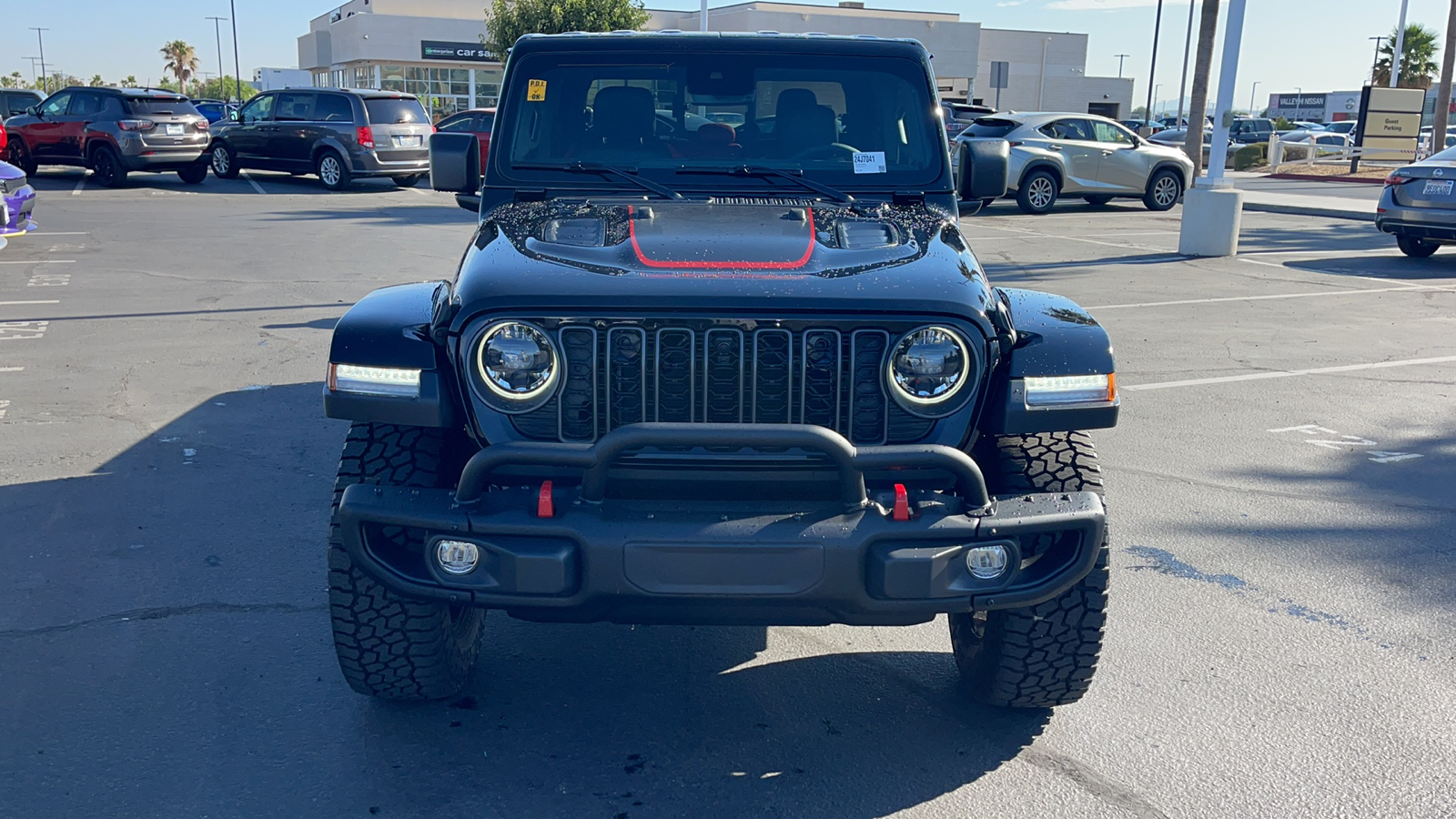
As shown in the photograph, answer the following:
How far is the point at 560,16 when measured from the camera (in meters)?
34.5

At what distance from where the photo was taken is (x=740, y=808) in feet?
9.73

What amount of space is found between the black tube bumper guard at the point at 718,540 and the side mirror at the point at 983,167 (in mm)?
1863

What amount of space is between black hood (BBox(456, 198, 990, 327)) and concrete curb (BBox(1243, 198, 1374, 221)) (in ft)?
60.2

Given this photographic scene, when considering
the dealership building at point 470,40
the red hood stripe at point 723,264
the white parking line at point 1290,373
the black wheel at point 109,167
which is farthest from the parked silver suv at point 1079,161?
the dealership building at point 470,40

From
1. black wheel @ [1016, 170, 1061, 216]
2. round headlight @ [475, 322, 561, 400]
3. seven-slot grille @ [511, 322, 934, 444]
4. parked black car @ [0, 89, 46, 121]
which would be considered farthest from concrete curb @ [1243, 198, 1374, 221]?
parked black car @ [0, 89, 46, 121]

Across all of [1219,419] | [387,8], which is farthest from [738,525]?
[387,8]

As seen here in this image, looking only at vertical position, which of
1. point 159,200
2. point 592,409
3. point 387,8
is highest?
point 387,8

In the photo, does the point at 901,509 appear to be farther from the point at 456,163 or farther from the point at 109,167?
the point at 109,167

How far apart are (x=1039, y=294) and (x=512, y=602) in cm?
176

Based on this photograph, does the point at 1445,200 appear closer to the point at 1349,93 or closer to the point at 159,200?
the point at 159,200

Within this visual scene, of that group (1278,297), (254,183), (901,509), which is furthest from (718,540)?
(254,183)

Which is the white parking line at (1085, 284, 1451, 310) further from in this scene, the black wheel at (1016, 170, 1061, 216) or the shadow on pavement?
the black wheel at (1016, 170, 1061, 216)

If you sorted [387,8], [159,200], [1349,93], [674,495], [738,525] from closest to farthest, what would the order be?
[738,525] < [674,495] < [159,200] < [387,8] < [1349,93]

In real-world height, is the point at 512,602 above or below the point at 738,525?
below
